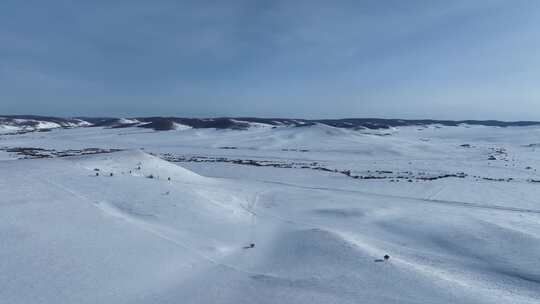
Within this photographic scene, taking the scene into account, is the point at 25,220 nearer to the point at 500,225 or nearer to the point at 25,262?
the point at 25,262

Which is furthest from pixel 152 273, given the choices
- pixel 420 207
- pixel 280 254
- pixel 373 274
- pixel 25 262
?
pixel 420 207

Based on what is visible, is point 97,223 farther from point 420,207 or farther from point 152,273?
point 420,207

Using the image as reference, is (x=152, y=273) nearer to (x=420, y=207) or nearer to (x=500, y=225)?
(x=500, y=225)

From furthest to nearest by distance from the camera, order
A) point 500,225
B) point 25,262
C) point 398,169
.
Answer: point 398,169
point 500,225
point 25,262

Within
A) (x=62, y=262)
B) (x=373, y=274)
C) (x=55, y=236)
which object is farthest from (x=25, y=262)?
(x=373, y=274)

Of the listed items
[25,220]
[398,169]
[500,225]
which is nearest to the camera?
[25,220]

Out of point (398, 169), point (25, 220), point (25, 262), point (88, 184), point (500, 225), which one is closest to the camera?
point (25, 262)

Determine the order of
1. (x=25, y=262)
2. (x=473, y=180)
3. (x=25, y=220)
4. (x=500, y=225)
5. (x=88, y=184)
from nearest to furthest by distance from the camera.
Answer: (x=25, y=262) < (x=25, y=220) < (x=500, y=225) < (x=88, y=184) < (x=473, y=180)

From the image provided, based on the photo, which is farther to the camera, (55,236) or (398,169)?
(398,169)

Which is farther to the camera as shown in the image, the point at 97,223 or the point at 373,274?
the point at 97,223
